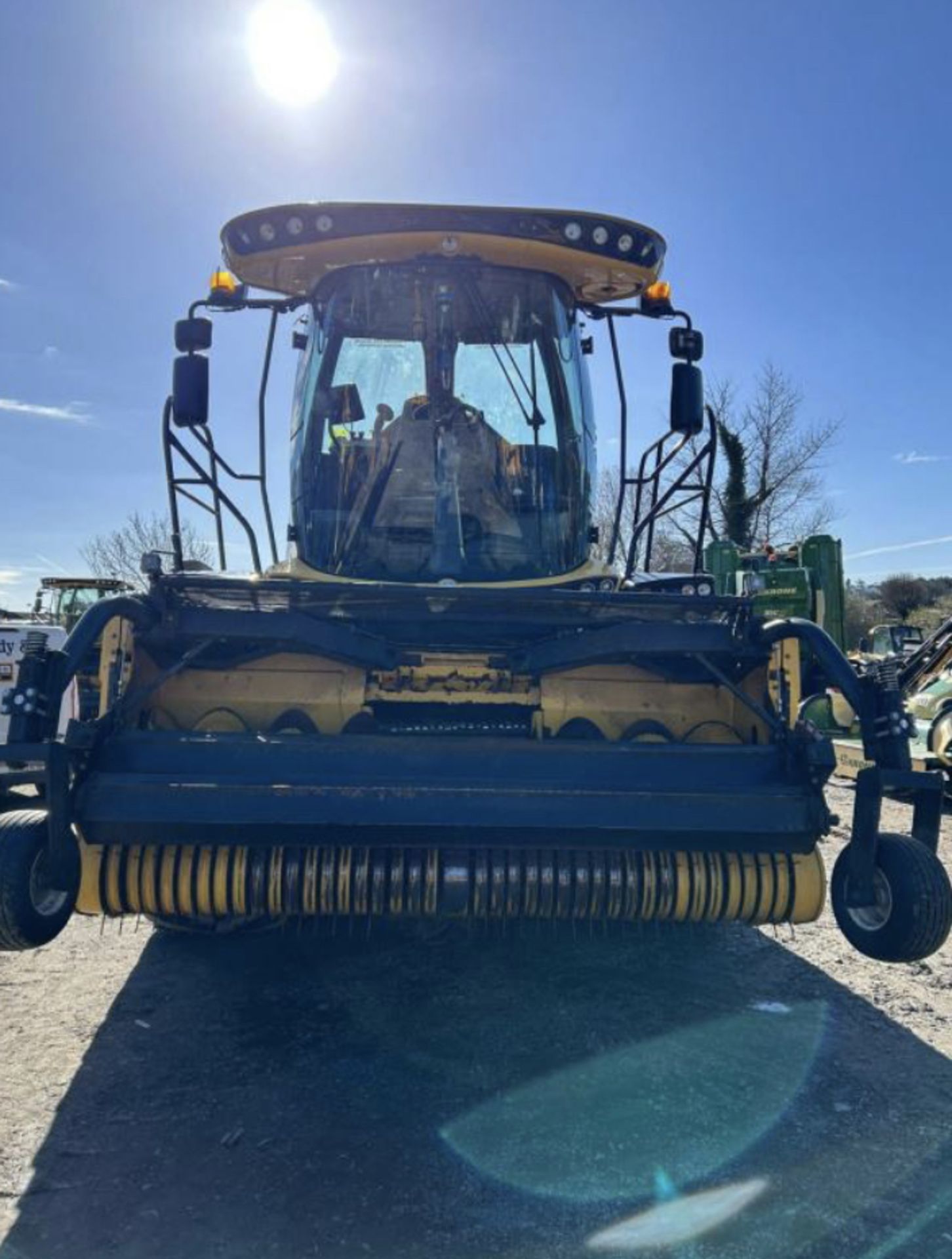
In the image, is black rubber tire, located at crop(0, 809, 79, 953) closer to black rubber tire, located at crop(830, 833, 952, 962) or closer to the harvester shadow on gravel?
the harvester shadow on gravel

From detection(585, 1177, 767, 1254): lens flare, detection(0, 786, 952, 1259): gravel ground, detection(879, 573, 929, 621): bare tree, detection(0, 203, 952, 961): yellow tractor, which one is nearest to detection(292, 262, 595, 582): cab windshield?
detection(0, 203, 952, 961): yellow tractor

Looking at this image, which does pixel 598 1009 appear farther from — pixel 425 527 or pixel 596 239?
pixel 596 239

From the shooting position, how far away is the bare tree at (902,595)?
1326 inches

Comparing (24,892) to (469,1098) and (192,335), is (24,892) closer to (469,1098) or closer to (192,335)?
(469,1098)

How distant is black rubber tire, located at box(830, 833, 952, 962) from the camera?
2842mm

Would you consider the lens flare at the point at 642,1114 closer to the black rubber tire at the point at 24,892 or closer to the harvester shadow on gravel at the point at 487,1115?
the harvester shadow on gravel at the point at 487,1115

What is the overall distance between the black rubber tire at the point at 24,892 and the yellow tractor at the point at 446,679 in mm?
11

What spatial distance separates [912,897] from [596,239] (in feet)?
10.1

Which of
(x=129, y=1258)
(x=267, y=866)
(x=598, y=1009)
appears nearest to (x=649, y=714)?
(x=598, y=1009)

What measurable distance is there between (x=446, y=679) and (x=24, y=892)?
173cm

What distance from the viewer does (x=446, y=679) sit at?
3.90 m

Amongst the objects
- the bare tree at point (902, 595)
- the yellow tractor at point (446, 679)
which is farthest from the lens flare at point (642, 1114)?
the bare tree at point (902, 595)

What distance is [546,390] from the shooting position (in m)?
4.66

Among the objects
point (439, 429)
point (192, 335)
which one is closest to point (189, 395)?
point (192, 335)
